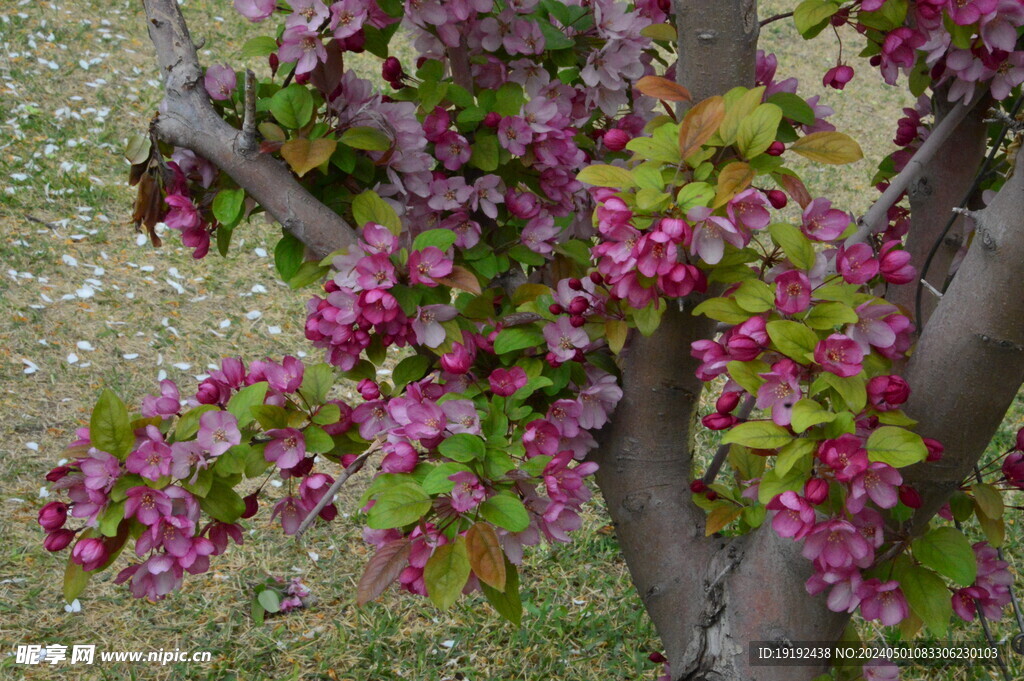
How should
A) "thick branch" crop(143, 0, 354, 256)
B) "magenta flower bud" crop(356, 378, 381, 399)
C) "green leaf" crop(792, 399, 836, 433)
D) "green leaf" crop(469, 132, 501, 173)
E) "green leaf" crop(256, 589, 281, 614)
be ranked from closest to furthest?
"green leaf" crop(792, 399, 836, 433), "magenta flower bud" crop(356, 378, 381, 399), "thick branch" crop(143, 0, 354, 256), "green leaf" crop(469, 132, 501, 173), "green leaf" crop(256, 589, 281, 614)

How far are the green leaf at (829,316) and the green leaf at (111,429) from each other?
899 mm

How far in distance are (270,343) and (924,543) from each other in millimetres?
2974

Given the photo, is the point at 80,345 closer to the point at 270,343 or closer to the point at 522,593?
the point at 270,343

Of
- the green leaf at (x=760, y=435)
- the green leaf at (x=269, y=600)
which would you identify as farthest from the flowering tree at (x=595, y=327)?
the green leaf at (x=269, y=600)

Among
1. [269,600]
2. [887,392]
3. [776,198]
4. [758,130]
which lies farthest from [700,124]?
[269,600]

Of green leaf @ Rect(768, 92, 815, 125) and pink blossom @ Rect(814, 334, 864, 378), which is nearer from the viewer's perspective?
pink blossom @ Rect(814, 334, 864, 378)

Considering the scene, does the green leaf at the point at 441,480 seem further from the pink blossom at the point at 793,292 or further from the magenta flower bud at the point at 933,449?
the magenta flower bud at the point at 933,449

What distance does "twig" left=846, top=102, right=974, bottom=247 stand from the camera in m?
1.39

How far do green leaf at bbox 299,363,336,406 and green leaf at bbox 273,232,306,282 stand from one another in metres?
0.23

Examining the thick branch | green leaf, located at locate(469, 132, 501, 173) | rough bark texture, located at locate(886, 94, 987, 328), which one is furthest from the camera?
rough bark texture, located at locate(886, 94, 987, 328)

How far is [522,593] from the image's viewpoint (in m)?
2.61

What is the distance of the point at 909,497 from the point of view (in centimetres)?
119

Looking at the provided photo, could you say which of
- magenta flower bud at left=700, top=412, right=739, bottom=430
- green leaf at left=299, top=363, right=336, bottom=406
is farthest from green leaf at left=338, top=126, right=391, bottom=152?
magenta flower bud at left=700, top=412, right=739, bottom=430

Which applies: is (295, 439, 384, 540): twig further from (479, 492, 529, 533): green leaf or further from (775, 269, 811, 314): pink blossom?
(775, 269, 811, 314): pink blossom
